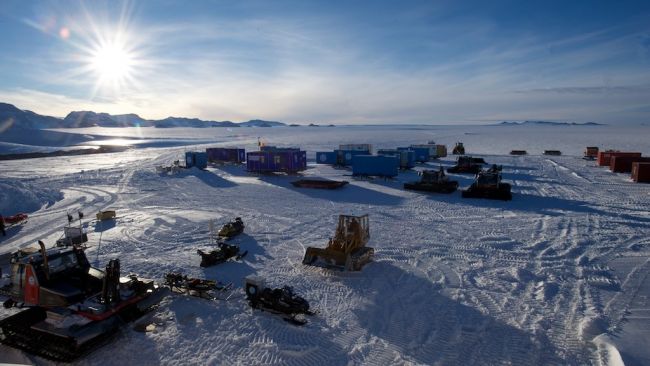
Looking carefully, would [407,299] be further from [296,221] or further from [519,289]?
[296,221]

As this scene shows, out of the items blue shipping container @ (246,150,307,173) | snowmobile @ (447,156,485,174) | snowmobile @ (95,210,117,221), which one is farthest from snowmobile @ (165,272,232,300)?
snowmobile @ (447,156,485,174)

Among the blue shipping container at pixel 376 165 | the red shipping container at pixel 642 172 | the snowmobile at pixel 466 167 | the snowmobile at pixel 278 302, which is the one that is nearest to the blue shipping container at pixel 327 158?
the blue shipping container at pixel 376 165

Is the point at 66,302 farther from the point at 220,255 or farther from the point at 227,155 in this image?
the point at 227,155

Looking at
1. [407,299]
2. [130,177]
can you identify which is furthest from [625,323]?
[130,177]

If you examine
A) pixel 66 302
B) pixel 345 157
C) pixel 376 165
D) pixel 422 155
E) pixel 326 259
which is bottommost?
pixel 326 259

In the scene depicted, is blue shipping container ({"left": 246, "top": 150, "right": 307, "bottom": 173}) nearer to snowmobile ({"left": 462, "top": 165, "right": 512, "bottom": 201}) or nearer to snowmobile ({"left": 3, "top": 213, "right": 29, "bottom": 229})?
snowmobile ({"left": 462, "top": 165, "right": 512, "bottom": 201})

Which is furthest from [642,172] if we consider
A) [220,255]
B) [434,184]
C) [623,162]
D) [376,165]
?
[220,255]
